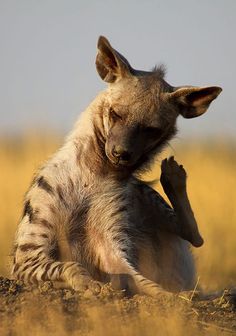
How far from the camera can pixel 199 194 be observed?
37.6 feet

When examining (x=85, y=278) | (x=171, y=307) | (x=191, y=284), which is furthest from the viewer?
(x=191, y=284)

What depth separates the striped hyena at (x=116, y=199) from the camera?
679cm

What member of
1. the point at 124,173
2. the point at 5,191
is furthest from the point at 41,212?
the point at 5,191

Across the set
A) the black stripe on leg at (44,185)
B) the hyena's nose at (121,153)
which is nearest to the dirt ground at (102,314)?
the black stripe on leg at (44,185)

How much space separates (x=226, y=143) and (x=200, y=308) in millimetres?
5637

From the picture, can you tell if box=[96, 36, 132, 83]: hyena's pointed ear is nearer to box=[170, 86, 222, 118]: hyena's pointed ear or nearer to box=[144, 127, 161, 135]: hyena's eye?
box=[170, 86, 222, 118]: hyena's pointed ear

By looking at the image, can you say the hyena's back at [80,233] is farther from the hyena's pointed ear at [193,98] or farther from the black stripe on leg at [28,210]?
the hyena's pointed ear at [193,98]

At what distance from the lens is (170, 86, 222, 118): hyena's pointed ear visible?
7.44m

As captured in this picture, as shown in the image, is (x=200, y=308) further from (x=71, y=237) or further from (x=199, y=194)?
(x=199, y=194)

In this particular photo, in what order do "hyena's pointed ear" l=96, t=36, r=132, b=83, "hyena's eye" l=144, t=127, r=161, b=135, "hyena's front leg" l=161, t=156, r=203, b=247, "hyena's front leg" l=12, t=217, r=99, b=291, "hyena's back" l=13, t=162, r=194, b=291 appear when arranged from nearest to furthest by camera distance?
"hyena's front leg" l=12, t=217, r=99, b=291 → "hyena's back" l=13, t=162, r=194, b=291 → "hyena's eye" l=144, t=127, r=161, b=135 → "hyena's pointed ear" l=96, t=36, r=132, b=83 → "hyena's front leg" l=161, t=156, r=203, b=247

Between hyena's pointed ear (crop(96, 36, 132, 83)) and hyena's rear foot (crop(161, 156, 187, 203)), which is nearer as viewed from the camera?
hyena's pointed ear (crop(96, 36, 132, 83))

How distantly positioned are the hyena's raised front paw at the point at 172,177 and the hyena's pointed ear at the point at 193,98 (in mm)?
457

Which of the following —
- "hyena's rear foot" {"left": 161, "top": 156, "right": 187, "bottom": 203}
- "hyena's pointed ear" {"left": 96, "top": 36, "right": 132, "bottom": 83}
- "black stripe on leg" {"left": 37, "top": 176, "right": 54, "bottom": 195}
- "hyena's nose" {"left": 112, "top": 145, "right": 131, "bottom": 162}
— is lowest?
"black stripe on leg" {"left": 37, "top": 176, "right": 54, "bottom": 195}

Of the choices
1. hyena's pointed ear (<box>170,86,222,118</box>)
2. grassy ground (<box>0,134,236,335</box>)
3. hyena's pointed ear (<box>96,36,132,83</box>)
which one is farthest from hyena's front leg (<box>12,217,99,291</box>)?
hyena's pointed ear (<box>170,86,222,118</box>)
